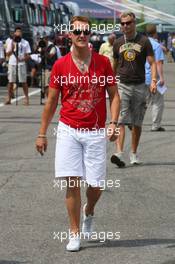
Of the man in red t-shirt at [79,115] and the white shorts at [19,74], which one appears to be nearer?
the man in red t-shirt at [79,115]

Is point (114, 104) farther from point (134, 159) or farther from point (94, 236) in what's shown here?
point (134, 159)

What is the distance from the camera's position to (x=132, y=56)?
37.8 ft

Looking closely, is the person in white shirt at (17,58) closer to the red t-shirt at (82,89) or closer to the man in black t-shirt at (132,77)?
the man in black t-shirt at (132,77)

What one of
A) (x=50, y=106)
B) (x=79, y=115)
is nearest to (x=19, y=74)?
(x=50, y=106)

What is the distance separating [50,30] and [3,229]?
32.0m

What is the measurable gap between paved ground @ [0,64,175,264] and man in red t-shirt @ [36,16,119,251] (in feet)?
1.20

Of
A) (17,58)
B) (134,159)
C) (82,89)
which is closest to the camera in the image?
(82,89)

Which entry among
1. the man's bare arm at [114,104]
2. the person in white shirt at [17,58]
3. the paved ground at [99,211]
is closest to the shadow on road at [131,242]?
the paved ground at [99,211]

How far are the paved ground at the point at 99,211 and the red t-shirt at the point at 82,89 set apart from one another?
3.37ft

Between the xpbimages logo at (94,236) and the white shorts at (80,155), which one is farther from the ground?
the white shorts at (80,155)

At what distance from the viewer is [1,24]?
105 ft

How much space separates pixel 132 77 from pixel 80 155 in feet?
14.9

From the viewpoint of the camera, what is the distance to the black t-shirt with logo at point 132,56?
11.5 m

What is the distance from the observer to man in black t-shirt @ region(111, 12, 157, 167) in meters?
11.5
